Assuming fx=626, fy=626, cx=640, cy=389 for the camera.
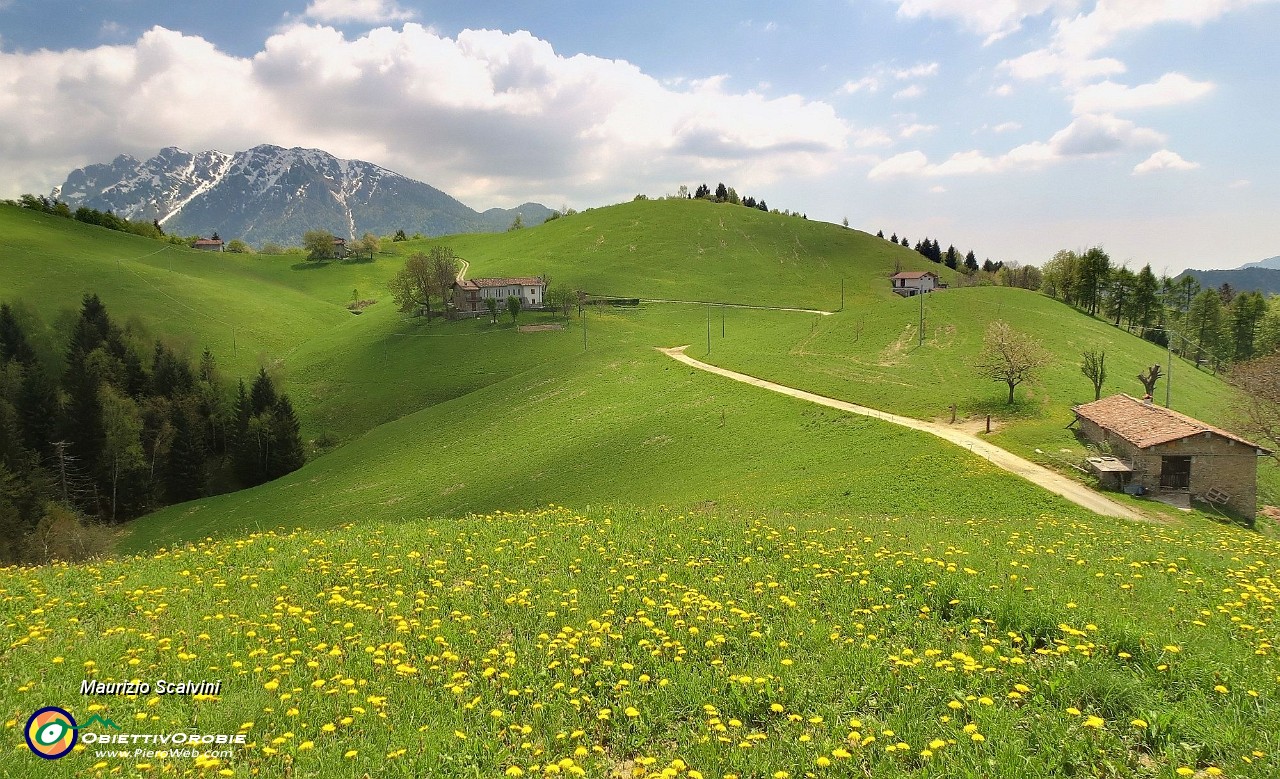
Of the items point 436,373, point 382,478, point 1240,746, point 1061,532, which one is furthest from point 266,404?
point 1240,746

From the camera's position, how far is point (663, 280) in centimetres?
16650

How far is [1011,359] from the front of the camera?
191ft

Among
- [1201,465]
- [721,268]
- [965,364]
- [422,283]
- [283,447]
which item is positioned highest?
[721,268]

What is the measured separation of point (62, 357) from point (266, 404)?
151ft

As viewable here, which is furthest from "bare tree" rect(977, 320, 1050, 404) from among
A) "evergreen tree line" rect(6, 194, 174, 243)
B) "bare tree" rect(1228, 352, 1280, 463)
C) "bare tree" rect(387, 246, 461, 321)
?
"evergreen tree line" rect(6, 194, 174, 243)

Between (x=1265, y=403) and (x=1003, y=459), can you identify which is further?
(x=1265, y=403)

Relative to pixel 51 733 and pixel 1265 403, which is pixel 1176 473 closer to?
pixel 1265 403

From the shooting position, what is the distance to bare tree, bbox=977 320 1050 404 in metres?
58.5

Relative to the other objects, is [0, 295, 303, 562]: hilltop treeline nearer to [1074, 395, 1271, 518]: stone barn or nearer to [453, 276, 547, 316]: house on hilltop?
[453, 276, 547, 316]: house on hilltop

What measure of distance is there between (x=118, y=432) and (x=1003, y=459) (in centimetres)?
9521

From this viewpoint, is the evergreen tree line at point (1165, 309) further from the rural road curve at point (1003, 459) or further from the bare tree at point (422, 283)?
the bare tree at point (422, 283)

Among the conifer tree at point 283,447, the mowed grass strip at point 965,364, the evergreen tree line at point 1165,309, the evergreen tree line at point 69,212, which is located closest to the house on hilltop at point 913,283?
the evergreen tree line at point 1165,309

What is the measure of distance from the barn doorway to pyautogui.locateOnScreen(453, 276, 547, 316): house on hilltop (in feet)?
393

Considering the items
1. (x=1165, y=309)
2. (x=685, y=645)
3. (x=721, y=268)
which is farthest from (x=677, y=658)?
(x=1165, y=309)
